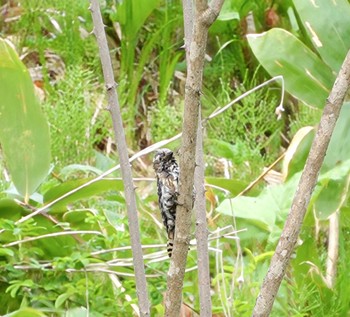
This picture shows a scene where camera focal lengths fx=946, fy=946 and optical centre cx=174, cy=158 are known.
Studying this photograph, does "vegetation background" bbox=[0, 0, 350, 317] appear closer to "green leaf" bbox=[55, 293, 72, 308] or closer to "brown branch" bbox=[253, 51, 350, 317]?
"green leaf" bbox=[55, 293, 72, 308]

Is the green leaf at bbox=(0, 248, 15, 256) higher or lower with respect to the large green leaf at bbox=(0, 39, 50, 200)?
lower

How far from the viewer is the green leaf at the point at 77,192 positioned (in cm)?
256

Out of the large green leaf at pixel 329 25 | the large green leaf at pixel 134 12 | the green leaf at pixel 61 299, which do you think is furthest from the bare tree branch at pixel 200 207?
the large green leaf at pixel 134 12

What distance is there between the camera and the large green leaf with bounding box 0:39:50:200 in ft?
8.29

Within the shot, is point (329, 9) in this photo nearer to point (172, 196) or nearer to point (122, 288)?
point (122, 288)

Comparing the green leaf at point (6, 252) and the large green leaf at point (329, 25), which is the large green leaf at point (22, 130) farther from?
the large green leaf at point (329, 25)

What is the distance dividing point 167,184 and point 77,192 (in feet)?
3.29

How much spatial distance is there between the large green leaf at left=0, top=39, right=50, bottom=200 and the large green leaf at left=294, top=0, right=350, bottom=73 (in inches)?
32.8

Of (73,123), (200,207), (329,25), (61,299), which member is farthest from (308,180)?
(73,123)

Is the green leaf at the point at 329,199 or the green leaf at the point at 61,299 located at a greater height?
the green leaf at the point at 329,199

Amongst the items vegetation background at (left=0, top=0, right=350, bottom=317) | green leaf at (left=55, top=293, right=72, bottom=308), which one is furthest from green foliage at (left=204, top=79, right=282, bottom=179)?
green leaf at (left=55, top=293, right=72, bottom=308)

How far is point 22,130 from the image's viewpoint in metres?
2.54

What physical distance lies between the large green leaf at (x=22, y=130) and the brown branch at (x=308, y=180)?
123 centimetres

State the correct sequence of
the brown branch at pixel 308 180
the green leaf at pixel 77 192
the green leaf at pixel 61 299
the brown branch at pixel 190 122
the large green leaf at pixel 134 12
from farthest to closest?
the large green leaf at pixel 134 12
the green leaf at pixel 77 192
the green leaf at pixel 61 299
the brown branch at pixel 308 180
the brown branch at pixel 190 122
